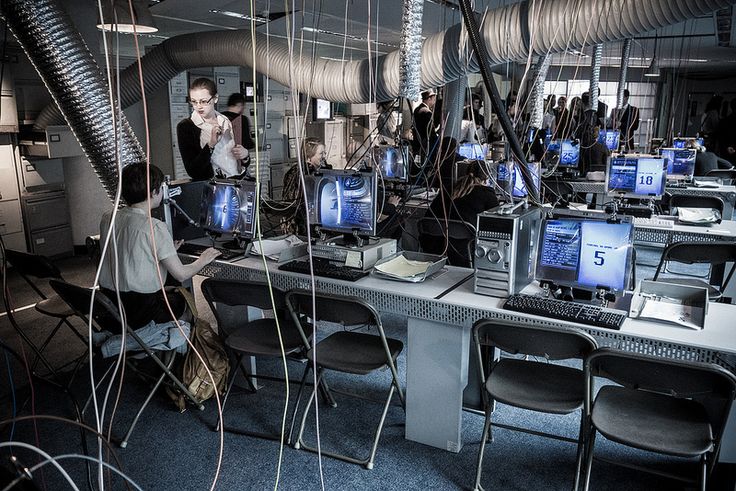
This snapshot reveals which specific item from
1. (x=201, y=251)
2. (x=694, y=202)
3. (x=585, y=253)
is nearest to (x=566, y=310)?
(x=585, y=253)

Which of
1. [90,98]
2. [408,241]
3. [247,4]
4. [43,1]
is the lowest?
[408,241]

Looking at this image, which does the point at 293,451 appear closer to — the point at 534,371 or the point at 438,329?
the point at 438,329

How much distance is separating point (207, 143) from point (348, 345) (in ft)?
8.82

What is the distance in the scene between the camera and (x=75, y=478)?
8.53 ft

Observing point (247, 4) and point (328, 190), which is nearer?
point (328, 190)

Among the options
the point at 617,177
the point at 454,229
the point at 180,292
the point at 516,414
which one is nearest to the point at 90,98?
the point at 180,292

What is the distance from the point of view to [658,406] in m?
2.26

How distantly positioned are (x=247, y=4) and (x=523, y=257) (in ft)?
14.9

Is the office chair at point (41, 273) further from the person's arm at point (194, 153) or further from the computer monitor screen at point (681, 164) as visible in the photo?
the computer monitor screen at point (681, 164)

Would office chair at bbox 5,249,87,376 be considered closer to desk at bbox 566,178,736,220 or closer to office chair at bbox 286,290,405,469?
office chair at bbox 286,290,405,469

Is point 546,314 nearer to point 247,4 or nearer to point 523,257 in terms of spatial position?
point 523,257

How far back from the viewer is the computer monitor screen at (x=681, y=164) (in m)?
6.66

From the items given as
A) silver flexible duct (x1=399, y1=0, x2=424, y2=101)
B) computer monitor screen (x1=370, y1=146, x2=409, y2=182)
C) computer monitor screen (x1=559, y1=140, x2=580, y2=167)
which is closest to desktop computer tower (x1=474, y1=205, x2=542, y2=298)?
silver flexible duct (x1=399, y1=0, x2=424, y2=101)

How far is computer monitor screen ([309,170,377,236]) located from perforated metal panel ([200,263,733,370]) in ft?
1.39
